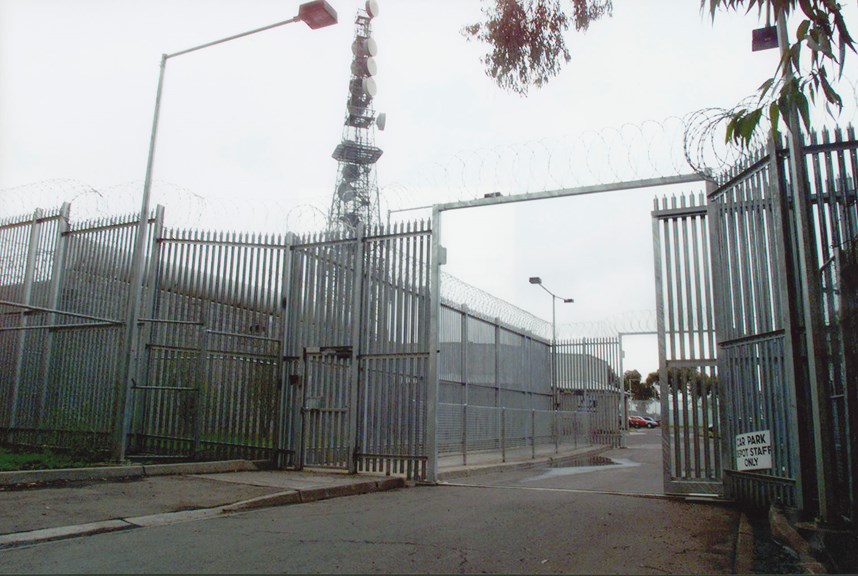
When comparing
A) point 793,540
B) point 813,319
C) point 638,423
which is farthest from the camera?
point 638,423

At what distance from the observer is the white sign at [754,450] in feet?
23.1

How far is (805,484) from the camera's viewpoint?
6148mm

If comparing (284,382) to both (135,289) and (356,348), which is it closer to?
(356,348)

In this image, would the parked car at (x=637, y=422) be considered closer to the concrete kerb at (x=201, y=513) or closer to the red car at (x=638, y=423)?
the red car at (x=638, y=423)

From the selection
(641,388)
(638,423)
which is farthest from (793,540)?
(641,388)

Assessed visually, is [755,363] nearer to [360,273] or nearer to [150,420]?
[360,273]

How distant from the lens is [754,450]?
7246 mm

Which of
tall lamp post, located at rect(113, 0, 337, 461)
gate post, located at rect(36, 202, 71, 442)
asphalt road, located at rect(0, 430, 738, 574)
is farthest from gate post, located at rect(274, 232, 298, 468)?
gate post, located at rect(36, 202, 71, 442)

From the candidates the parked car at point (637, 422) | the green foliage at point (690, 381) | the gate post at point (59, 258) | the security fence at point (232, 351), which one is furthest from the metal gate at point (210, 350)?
the parked car at point (637, 422)

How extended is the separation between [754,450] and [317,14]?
794 cm

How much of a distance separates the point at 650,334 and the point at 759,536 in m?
15.1

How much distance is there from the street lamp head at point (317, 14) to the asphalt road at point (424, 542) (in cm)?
659

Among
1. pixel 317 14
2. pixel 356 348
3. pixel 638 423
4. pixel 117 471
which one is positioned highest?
pixel 317 14

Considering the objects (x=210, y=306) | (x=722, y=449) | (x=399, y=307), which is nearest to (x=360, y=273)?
(x=399, y=307)
